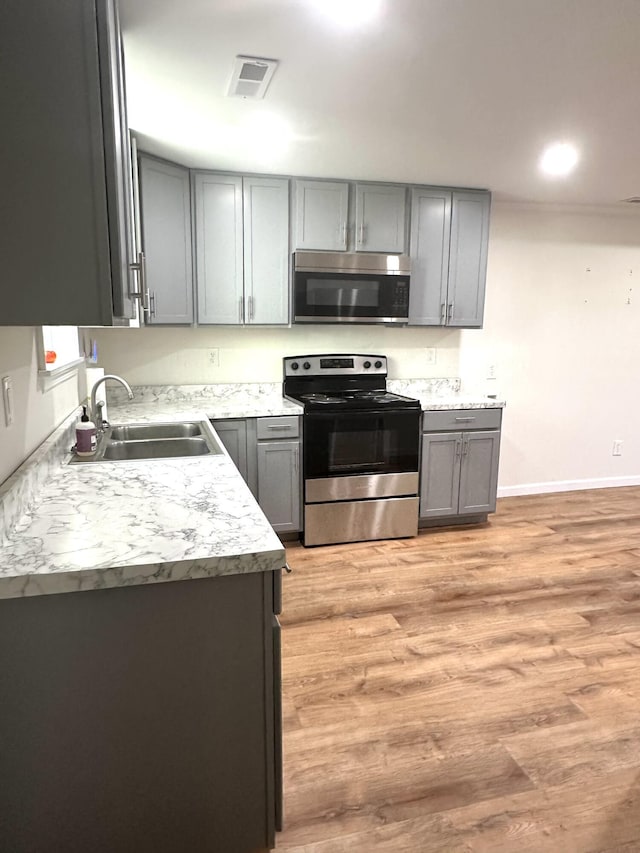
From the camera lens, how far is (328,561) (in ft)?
11.2

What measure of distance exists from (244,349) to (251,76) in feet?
6.68

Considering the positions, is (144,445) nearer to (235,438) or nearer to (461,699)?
(235,438)

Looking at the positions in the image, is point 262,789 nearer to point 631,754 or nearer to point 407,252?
point 631,754

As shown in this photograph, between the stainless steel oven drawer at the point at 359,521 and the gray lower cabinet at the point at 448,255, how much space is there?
1.30 m

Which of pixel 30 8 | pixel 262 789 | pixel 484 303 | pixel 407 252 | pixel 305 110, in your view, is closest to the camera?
pixel 30 8

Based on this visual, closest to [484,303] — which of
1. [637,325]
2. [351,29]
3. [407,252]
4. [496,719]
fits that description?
[407,252]

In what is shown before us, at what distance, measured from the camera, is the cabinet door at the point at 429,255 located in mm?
3803

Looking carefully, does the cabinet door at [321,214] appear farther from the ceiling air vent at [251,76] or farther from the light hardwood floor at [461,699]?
the light hardwood floor at [461,699]

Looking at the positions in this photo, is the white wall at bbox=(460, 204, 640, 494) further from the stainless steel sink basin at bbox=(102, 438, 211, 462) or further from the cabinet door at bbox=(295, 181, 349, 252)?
the stainless steel sink basin at bbox=(102, 438, 211, 462)

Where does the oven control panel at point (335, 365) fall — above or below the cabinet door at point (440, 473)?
above

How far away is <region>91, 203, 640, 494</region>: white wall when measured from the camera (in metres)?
4.12

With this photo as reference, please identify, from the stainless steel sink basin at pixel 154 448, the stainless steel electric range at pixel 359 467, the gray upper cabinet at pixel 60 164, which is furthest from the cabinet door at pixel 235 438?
the gray upper cabinet at pixel 60 164

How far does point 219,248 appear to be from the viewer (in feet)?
11.5

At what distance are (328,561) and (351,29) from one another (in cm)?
265
